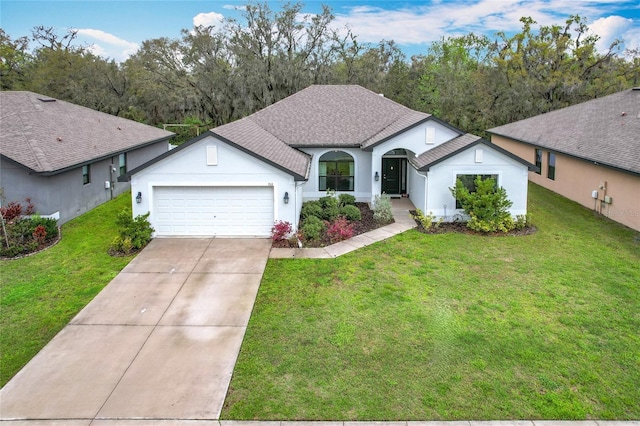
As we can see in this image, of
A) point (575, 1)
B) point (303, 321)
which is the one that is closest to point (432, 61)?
point (575, 1)

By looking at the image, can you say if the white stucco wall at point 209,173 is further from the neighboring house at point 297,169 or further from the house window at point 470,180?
the house window at point 470,180

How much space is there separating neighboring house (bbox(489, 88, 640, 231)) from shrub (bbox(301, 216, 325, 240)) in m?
10.1

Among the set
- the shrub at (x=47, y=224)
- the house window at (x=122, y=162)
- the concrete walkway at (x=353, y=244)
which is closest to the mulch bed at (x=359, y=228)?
the concrete walkway at (x=353, y=244)

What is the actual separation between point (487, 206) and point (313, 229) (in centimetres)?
598

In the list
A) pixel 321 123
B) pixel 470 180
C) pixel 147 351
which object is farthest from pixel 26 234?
pixel 470 180

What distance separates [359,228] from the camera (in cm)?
1728

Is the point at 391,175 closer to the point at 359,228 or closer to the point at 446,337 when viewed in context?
the point at 359,228

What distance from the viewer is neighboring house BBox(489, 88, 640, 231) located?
16922mm

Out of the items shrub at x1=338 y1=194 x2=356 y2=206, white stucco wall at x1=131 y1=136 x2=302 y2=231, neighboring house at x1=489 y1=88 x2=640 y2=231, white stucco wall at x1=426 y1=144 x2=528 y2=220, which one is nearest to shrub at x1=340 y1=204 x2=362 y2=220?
shrub at x1=338 y1=194 x2=356 y2=206

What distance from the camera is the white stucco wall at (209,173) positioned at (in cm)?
1566

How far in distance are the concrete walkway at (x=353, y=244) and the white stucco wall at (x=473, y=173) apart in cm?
124

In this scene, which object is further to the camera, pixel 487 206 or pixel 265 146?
pixel 265 146

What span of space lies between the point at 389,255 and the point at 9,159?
41.9 ft

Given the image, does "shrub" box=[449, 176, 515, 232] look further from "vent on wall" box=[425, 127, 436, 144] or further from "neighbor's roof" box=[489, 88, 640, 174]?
"neighbor's roof" box=[489, 88, 640, 174]
